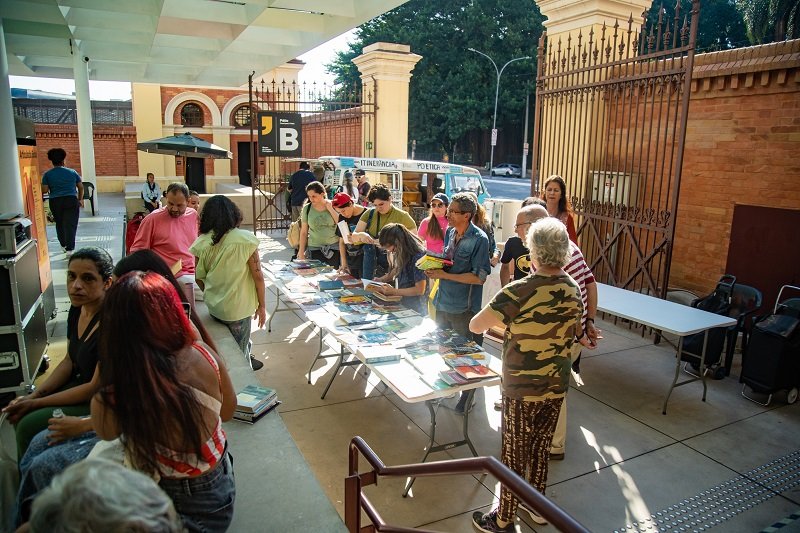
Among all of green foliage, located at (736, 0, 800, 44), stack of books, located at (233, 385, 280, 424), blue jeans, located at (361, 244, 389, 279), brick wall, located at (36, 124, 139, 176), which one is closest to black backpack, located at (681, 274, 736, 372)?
blue jeans, located at (361, 244, 389, 279)

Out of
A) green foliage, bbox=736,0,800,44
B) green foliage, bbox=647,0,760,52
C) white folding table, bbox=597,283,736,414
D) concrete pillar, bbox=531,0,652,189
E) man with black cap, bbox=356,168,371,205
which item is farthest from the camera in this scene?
green foliage, bbox=647,0,760,52

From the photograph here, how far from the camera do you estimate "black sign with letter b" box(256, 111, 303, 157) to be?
1177 centimetres

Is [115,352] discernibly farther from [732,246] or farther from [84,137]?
[84,137]

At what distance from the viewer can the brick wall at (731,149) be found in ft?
21.0

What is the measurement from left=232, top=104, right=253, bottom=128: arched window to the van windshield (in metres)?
13.1

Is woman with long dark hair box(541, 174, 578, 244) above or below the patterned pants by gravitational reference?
above

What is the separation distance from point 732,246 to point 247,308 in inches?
241

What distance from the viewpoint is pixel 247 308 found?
4.66 m

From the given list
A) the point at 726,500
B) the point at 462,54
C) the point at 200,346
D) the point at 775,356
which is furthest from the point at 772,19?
the point at 200,346

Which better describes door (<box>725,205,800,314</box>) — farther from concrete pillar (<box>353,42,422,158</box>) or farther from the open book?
concrete pillar (<box>353,42,422,158</box>)

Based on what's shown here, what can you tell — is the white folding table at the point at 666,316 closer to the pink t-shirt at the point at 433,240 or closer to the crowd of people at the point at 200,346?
the crowd of people at the point at 200,346

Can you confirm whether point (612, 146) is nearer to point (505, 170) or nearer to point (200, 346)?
point (200, 346)

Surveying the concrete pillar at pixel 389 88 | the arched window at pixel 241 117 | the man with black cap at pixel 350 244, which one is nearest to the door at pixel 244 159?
the arched window at pixel 241 117

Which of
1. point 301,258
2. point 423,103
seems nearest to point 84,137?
point 301,258
